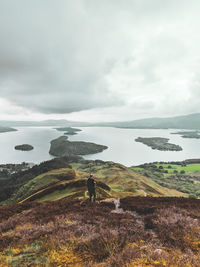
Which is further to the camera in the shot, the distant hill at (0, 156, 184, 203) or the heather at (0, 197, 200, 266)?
the distant hill at (0, 156, 184, 203)

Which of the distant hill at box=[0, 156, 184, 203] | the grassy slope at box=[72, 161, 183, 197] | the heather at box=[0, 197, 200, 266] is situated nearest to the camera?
the heather at box=[0, 197, 200, 266]

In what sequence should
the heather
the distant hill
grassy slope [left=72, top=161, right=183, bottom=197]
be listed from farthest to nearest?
grassy slope [left=72, top=161, right=183, bottom=197], the distant hill, the heather

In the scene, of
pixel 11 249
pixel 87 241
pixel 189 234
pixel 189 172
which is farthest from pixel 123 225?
pixel 189 172

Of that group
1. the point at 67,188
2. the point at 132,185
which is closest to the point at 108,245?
the point at 67,188

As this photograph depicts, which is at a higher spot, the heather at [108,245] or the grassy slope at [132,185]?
the heather at [108,245]

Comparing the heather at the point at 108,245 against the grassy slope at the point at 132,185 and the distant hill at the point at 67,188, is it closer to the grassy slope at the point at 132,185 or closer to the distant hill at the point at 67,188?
the distant hill at the point at 67,188

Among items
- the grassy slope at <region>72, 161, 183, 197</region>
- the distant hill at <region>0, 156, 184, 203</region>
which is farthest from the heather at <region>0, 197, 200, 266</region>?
the grassy slope at <region>72, 161, 183, 197</region>

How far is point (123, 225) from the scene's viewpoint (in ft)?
24.8

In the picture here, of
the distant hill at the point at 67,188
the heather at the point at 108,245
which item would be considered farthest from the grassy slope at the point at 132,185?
the heather at the point at 108,245

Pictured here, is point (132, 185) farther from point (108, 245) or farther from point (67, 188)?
point (108, 245)

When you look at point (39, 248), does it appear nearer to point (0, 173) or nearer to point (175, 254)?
point (175, 254)

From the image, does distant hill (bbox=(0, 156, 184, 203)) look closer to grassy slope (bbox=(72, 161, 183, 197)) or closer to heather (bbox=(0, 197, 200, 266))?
grassy slope (bbox=(72, 161, 183, 197))

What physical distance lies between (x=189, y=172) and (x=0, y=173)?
208 m

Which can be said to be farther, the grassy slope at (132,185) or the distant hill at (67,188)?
the grassy slope at (132,185)
